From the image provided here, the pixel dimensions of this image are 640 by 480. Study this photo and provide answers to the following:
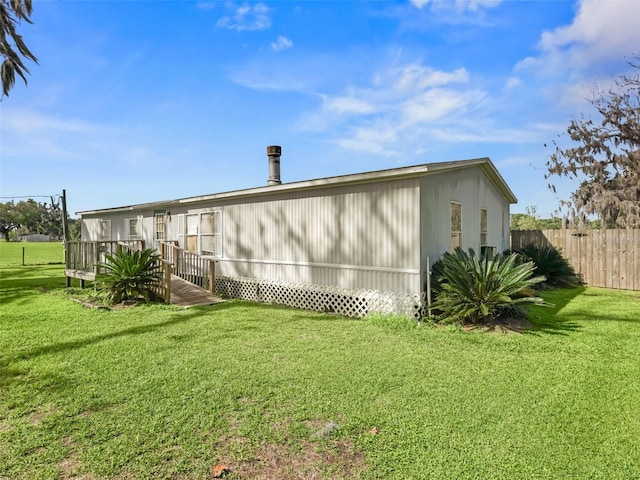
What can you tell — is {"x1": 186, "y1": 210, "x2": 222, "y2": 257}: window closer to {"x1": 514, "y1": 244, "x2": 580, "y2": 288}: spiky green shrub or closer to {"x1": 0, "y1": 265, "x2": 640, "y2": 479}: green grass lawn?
{"x1": 0, "y1": 265, "x2": 640, "y2": 479}: green grass lawn

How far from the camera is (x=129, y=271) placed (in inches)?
363

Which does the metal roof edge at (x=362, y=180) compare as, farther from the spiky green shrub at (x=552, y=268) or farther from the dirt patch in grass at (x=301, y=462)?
the dirt patch in grass at (x=301, y=462)

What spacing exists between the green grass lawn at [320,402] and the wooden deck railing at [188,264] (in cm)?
478

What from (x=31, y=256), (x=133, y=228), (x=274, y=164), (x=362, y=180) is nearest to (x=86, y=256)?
(x=133, y=228)

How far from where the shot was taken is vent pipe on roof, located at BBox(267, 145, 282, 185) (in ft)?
40.2

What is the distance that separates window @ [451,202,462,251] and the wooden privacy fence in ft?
20.9

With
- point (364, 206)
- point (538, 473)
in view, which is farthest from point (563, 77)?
point (538, 473)

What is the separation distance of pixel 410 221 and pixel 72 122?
17503mm

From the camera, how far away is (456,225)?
9234 millimetres

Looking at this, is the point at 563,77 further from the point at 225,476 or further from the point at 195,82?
the point at 225,476

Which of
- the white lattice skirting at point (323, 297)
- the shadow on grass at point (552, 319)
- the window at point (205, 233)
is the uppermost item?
the window at point (205, 233)

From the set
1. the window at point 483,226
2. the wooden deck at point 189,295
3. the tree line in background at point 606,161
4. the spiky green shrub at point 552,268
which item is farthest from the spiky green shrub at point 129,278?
the tree line in background at point 606,161

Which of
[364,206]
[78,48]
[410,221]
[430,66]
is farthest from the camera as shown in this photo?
[430,66]

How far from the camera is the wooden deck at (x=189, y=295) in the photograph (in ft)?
30.9
